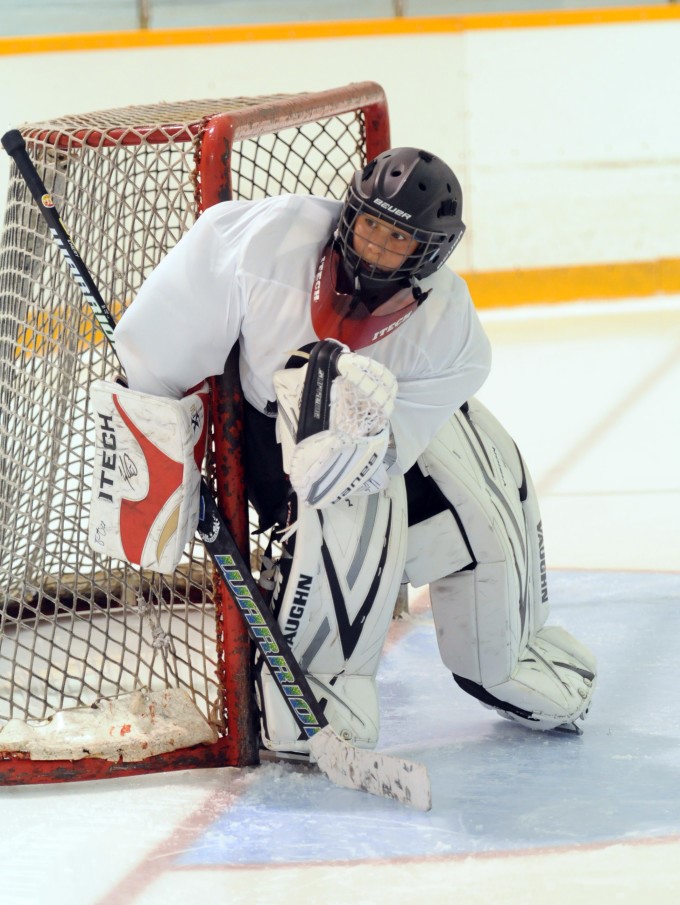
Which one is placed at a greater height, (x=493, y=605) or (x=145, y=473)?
(x=145, y=473)

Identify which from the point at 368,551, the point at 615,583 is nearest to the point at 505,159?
the point at 615,583

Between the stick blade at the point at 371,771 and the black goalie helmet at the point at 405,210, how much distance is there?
2.29 ft

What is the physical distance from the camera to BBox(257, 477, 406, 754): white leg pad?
6.42 feet

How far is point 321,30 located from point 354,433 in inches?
170

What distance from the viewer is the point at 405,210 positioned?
1.72 metres

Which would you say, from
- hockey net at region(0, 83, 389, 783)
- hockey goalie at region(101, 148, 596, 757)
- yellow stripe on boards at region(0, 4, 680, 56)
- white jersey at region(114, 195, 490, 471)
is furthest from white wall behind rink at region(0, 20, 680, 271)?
white jersey at region(114, 195, 490, 471)

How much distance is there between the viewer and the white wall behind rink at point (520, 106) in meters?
5.57

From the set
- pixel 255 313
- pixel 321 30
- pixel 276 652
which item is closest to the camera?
pixel 255 313

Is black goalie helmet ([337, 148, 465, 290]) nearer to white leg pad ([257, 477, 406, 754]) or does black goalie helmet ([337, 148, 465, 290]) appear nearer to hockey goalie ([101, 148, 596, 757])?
hockey goalie ([101, 148, 596, 757])

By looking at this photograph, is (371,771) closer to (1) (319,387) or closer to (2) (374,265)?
(1) (319,387)

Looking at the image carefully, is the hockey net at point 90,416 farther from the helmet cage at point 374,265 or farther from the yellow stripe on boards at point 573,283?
the yellow stripe on boards at point 573,283

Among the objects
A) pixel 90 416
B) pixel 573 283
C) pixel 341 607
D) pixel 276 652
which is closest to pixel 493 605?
pixel 341 607

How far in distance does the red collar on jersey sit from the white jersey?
0.12 ft

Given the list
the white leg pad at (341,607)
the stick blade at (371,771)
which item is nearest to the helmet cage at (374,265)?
the white leg pad at (341,607)
